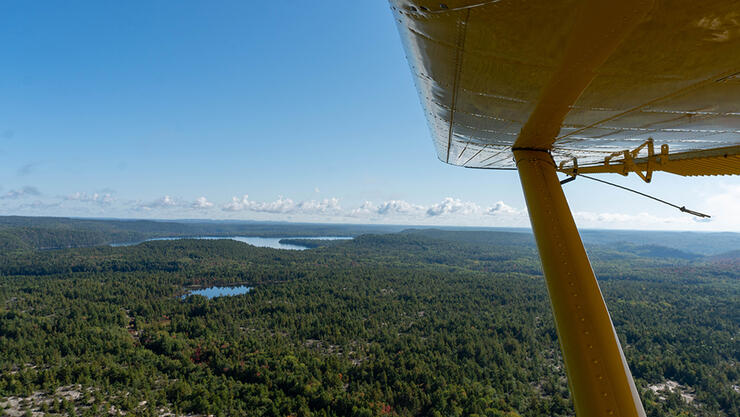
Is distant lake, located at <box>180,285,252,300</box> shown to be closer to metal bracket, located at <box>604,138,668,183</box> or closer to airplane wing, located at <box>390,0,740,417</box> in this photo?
metal bracket, located at <box>604,138,668,183</box>

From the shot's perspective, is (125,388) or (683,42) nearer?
(683,42)

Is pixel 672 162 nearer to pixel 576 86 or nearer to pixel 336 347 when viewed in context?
pixel 576 86

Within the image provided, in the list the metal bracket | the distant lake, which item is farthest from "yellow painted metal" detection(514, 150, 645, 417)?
the distant lake

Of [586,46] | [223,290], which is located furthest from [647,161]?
[223,290]

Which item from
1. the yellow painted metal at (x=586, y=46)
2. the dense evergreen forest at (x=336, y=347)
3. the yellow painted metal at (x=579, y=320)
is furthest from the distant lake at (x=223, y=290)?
the yellow painted metal at (x=586, y=46)

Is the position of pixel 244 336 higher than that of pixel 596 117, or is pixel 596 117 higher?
pixel 596 117

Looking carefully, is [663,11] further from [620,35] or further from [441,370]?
[441,370]

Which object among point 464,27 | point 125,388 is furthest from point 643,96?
point 125,388
